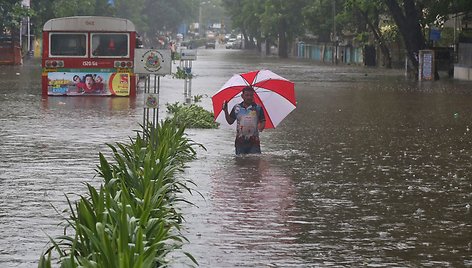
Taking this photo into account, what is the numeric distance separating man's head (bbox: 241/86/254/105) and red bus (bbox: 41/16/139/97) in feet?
45.7

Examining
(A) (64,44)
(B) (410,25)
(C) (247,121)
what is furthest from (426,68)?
(C) (247,121)

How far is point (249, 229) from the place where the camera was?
34.7 feet

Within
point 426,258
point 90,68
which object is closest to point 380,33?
point 90,68

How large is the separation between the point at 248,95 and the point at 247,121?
17.0 inches

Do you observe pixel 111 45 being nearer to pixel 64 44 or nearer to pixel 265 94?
pixel 64 44

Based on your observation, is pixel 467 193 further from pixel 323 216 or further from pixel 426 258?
pixel 426 258

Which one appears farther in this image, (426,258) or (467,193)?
(467,193)

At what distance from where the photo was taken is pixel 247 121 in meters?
16.7

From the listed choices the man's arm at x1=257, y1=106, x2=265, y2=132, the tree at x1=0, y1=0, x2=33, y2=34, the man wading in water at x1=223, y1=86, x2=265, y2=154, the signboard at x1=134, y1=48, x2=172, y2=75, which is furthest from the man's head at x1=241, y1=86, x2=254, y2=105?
the tree at x1=0, y1=0, x2=33, y2=34

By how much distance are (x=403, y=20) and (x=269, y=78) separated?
106 ft

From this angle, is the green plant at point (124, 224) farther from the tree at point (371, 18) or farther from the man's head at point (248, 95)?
the tree at point (371, 18)

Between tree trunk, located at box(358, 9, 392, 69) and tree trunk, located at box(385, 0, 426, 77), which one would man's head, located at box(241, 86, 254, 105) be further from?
tree trunk, located at box(358, 9, 392, 69)

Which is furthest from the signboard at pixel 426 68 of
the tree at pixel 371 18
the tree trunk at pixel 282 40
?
the tree trunk at pixel 282 40

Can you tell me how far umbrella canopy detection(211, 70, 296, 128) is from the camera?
17453 millimetres
